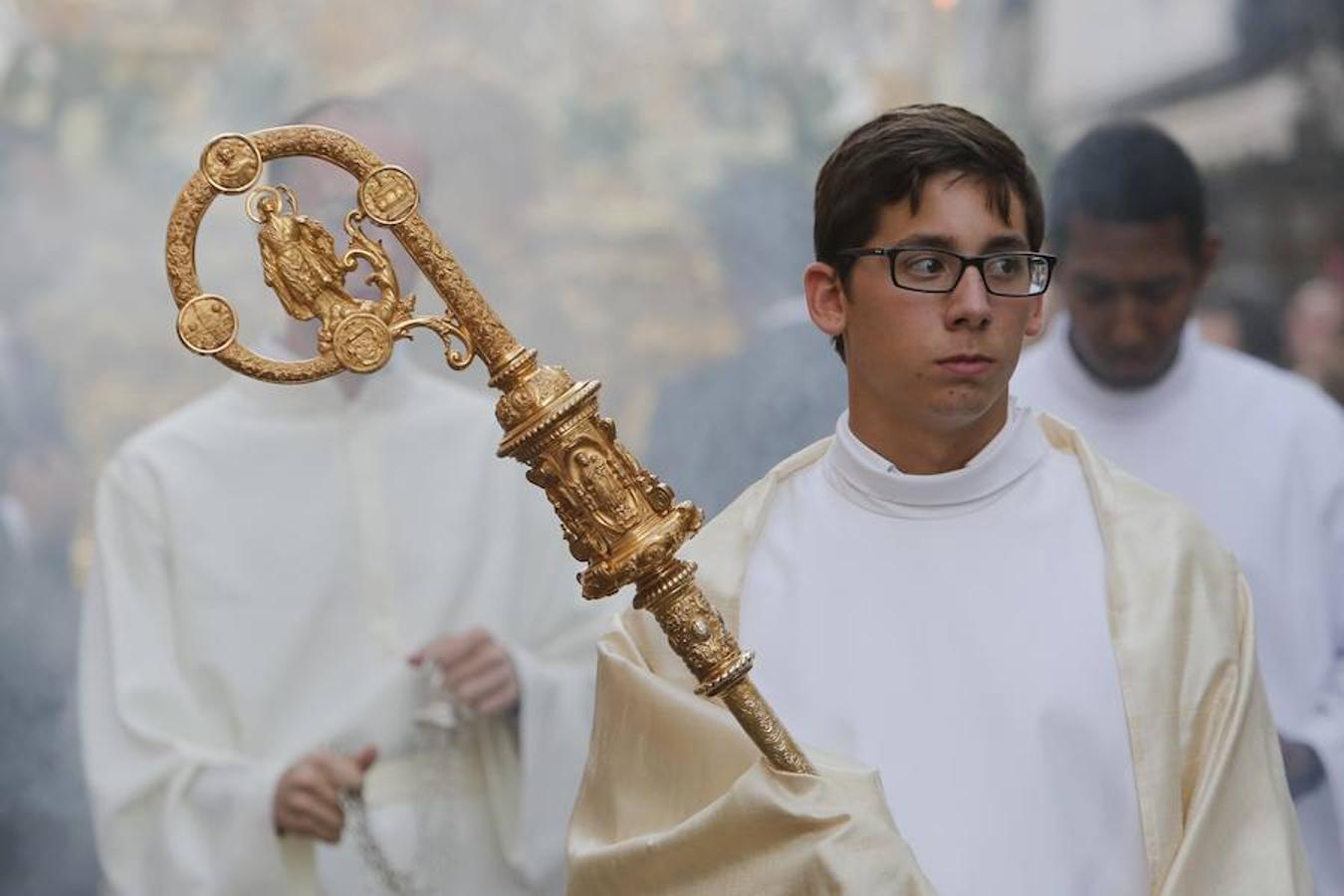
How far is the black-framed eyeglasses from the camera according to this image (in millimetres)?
2801

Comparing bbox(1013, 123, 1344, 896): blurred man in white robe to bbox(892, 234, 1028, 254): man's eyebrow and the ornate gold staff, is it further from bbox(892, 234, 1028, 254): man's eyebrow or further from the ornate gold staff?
the ornate gold staff

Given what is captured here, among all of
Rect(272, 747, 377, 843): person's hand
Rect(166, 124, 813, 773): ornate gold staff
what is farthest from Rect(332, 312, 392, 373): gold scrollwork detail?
Rect(272, 747, 377, 843): person's hand

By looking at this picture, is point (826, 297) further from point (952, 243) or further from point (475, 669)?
point (475, 669)

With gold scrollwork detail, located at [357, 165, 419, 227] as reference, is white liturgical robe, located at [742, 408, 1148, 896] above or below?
below

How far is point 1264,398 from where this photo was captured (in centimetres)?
510

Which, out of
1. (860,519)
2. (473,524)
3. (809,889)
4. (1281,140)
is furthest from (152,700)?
(1281,140)

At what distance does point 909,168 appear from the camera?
9.37ft

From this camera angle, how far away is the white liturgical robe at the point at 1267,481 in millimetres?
4656

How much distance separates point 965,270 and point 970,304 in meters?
0.05

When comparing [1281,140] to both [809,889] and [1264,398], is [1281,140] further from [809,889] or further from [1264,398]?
[809,889]

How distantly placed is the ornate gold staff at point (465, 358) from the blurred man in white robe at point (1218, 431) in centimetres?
228

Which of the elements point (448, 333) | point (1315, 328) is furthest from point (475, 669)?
point (1315, 328)

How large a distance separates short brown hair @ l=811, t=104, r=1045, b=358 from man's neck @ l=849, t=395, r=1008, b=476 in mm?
184

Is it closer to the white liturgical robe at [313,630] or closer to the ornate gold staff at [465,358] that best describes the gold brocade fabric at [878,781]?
the ornate gold staff at [465,358]
